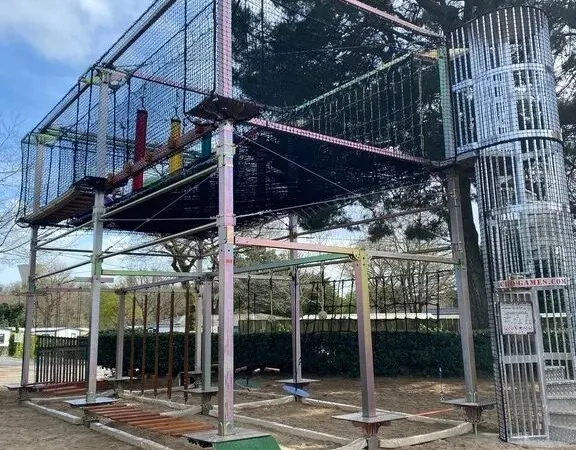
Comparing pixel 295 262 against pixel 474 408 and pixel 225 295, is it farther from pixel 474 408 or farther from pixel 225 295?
pixel 474 408

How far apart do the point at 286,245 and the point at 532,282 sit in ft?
8.40

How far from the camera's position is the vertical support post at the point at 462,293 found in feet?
21.2

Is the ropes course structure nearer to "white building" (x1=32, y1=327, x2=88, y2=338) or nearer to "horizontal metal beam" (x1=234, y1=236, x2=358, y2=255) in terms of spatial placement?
"horizontal metal beam" (x1=234, y1=236, x2=358, y2=255)

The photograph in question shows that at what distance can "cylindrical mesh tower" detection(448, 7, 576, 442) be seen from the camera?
5680 millimetres

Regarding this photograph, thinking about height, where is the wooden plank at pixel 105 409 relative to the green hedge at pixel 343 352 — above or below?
below

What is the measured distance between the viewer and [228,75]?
5.16 metres

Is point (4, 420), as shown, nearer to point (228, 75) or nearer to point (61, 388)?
point (61, 388)

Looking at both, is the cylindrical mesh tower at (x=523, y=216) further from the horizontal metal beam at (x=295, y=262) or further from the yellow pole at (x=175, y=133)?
the yellow pole at (x=175, y=133)

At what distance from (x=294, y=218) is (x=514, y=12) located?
466 centimetres

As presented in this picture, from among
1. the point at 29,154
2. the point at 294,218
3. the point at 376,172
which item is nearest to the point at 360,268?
the point at 376,172

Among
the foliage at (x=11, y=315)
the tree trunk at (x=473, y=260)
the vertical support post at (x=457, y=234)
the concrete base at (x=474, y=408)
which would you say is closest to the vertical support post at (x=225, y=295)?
the concrete base at (x=474, y=408)

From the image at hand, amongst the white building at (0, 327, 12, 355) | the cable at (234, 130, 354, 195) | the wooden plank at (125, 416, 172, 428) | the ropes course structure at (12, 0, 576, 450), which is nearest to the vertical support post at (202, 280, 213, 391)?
the ropes course structure at (12, 0, 576, 450)

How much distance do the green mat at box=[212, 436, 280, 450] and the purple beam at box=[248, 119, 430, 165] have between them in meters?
2.90

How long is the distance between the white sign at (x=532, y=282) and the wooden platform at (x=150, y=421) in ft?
11.0
